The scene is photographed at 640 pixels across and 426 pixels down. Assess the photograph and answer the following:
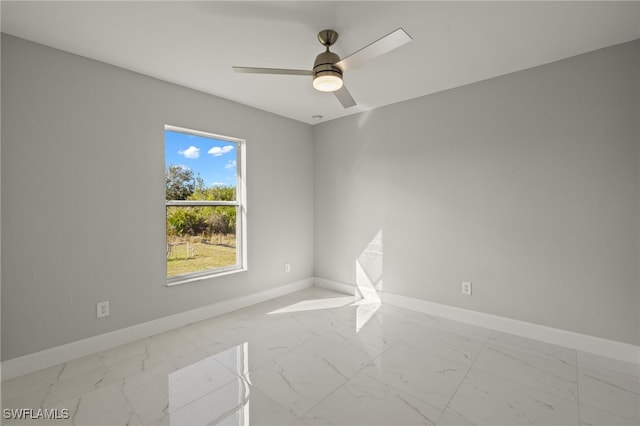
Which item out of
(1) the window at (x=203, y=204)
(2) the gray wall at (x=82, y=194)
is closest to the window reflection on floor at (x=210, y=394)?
(2) the gray wall at (x=82, y=194)

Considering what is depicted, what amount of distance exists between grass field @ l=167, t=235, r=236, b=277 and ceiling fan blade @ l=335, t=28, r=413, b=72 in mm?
2435

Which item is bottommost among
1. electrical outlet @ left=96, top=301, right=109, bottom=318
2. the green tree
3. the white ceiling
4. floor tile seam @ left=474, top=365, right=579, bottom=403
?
floor tile seam @ left=474, top=365, right=579, bottom=403

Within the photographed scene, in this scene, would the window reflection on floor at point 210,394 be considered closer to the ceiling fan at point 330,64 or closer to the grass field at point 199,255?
the grass field at point 199,255

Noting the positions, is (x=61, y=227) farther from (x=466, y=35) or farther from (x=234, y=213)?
(x=466, y=35)

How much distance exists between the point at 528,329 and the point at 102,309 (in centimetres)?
388

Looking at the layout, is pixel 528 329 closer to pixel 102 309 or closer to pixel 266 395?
pixel 266 395

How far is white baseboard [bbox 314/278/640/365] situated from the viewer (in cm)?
235

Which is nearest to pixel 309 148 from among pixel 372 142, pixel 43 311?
pixel 372 142

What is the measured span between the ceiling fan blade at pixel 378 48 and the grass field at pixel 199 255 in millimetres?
2435

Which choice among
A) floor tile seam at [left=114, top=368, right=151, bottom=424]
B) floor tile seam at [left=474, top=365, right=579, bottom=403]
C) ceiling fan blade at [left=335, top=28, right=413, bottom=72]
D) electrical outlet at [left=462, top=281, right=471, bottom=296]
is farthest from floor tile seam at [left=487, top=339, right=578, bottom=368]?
floor tile seam at [left=114, top=368, right=151, bottom=424]

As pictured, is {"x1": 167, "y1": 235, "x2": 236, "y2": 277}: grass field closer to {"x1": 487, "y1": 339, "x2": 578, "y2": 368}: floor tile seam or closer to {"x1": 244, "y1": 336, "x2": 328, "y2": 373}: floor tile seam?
{"x1": 244, "y1": 336, "x2": 328, "y2": 373}: floor tile seam

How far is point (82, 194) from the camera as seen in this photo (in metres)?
2.46

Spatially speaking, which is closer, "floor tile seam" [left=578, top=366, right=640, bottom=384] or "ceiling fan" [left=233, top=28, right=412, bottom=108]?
"ceiling fan" [left=233, top=28, right=412, bottom=108]

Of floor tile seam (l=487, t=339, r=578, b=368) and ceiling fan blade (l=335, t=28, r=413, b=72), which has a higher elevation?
ceiling fan blade (l=335, t=28, r=413, b=72)
